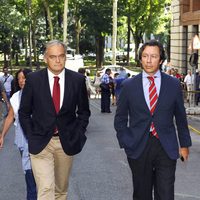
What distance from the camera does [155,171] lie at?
223 inches

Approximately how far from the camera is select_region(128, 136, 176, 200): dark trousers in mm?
5559

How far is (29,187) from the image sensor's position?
280 inches

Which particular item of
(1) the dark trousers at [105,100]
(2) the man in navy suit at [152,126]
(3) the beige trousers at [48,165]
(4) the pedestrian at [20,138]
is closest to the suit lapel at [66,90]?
(3) the beige trousers at [48,165]

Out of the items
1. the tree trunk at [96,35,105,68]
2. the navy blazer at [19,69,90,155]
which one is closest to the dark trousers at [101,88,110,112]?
the navy blazer at [19,69,90,155]

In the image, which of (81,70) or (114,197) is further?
(81,70)

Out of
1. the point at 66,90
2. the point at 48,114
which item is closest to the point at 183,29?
the point at 66,90

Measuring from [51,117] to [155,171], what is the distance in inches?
43.1

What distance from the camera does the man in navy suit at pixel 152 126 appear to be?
18.2 ft

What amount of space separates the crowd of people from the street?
0.89 metres

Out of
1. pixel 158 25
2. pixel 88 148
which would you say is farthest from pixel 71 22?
pixel 88 148

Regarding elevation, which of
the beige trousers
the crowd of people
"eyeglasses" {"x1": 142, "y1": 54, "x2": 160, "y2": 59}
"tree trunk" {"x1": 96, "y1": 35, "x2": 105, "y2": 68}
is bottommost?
"tree trunk" {"x1": 96, "y1": 35, "x2": 105, "y2": 68}

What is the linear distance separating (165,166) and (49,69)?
4.83ft

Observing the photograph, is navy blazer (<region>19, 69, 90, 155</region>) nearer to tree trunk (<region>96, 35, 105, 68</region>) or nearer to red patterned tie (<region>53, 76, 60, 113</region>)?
red patterned tie (<region>53, 76, 60, 113</region>)

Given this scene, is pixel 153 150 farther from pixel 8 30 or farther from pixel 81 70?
pixel 8 30
